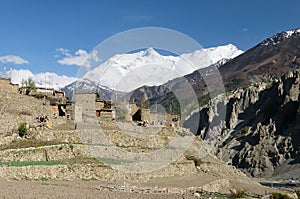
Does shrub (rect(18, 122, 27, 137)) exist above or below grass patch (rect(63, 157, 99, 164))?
above

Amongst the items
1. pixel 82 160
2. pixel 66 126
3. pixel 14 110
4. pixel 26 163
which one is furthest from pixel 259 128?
pixel 26 163

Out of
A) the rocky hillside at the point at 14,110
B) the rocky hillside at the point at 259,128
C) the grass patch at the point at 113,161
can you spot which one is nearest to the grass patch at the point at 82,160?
the grass patch at the point at 113,161

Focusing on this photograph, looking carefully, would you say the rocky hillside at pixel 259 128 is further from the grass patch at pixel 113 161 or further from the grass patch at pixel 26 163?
the grass patch at pixel 26 163

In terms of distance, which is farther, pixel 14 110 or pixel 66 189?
pixel 14 110

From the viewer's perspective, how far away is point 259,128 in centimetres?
11731

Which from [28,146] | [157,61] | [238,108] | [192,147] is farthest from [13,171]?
[238,108]

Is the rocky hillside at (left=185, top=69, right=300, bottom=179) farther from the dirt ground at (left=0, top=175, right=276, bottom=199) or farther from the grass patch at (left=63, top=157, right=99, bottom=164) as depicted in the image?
the dirt ground at (left=0, top=175, right=276, bottom=199)

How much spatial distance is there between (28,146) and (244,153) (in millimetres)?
85938

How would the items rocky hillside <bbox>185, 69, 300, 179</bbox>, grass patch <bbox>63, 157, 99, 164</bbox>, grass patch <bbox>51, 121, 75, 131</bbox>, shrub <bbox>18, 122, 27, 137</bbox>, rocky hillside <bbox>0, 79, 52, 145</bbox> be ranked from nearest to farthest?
grass patch <bbox>63, 157, 99, 164</bbox> → rocky hillside <bbox>0, 79, 52, 145</bbox> → shrub <bbox>18, 122, 27, 137</bbox> → grass patch <bbox>51, 121, 75, 131</bbox> → rocky hillside <bbox>185, 69, 300, 179</bbox>

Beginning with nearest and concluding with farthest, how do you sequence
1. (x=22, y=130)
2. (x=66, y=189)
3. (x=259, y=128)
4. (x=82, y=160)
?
1. (x=66, y=189)
2. (x=82, y=160)
3. (x=22, y=130)
4. (x=259, y=128)

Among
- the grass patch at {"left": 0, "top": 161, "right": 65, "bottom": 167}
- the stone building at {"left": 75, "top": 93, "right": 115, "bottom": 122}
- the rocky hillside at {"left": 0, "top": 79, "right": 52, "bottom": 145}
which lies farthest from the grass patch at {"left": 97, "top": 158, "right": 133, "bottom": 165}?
the stone building at {"left": 75, "top": 93, "right": 115, "bottom": 122}

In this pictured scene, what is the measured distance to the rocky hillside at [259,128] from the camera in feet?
331

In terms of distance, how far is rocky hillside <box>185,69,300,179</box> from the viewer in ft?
331

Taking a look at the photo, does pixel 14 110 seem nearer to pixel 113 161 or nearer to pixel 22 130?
pixel 22 130
